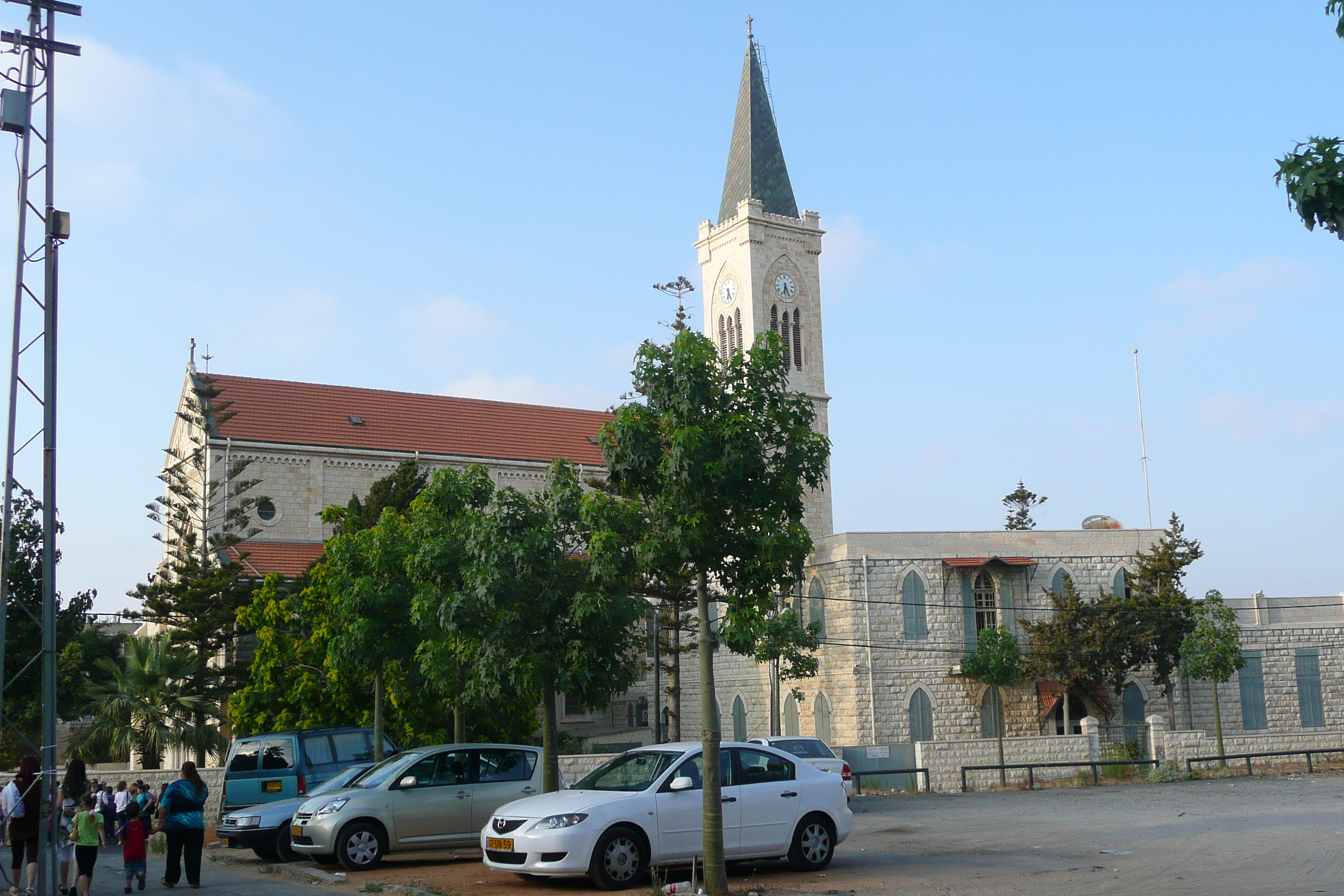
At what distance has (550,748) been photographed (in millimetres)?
16938

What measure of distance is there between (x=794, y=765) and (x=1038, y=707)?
26244 millimetres

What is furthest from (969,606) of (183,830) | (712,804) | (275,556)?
(183,830)

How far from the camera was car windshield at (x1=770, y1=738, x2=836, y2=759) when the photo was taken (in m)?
23.5

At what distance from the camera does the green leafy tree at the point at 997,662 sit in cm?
3509

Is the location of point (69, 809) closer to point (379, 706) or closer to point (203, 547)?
point (379, 706)

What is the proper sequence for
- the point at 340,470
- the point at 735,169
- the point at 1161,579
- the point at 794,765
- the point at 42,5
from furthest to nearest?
the point at 735,169
the point at 340,470
the point at 1161,579
the point at 794,765
the point at 42,5

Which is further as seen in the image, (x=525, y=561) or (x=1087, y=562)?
(x=1087, y=562)

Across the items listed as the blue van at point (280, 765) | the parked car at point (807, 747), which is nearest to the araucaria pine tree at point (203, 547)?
the blue van at point (280, 765)

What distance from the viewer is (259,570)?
38906 millimetres

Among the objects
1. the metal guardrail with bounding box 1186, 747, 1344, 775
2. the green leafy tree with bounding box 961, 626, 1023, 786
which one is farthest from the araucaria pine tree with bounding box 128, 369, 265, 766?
the metal guardrail with bounding box 1186, 747, 1344, 775

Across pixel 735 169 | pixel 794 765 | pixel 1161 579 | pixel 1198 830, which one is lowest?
pixel 1198 830

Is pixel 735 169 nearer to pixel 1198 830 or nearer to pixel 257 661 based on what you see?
pixel 257 661

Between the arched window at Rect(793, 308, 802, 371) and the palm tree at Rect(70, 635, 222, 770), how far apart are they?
35742 millimetres

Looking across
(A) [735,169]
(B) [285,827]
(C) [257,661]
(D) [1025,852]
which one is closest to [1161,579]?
(D) [1025,852]
